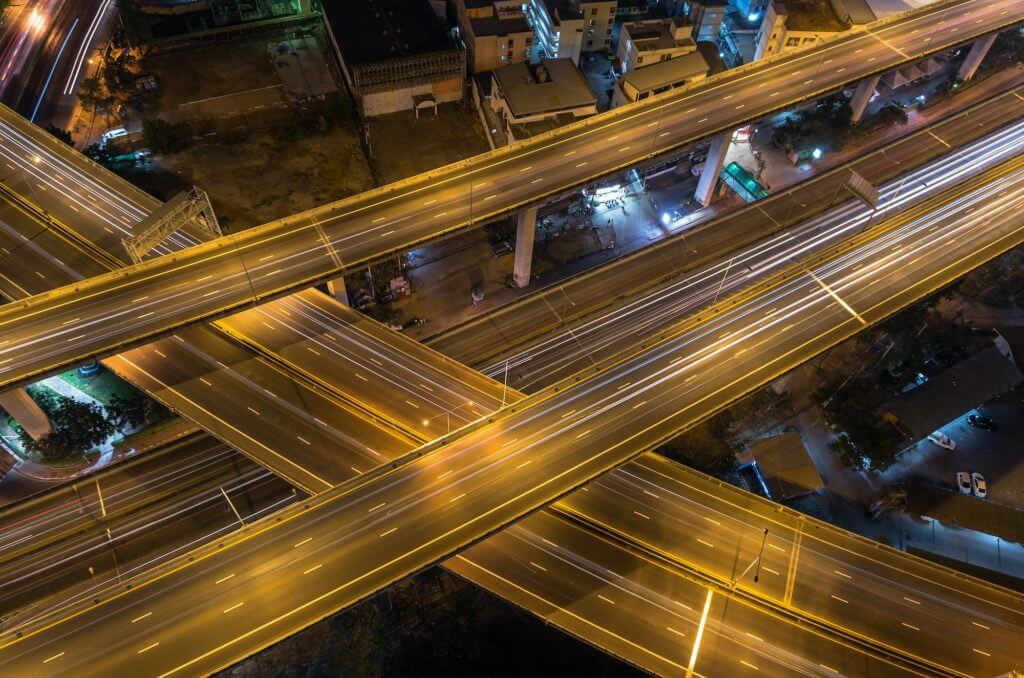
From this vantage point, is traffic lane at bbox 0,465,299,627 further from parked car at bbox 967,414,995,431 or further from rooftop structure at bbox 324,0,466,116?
parked car at bbox 967,414,995,431

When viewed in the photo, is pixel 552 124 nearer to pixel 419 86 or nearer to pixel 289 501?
pixel 419 86

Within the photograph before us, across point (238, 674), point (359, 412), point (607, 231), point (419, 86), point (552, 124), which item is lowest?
point (238, 674)

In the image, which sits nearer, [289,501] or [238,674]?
[238,674]

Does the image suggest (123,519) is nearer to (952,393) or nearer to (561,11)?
(952,393)

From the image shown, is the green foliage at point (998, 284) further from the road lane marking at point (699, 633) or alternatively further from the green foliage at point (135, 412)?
the green foliage at point (135, 412)

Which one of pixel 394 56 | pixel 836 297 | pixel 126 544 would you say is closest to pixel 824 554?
pixel 836 297

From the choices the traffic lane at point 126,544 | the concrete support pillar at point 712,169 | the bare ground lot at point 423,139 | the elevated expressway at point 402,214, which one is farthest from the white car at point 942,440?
the traffic lane at point 126,544

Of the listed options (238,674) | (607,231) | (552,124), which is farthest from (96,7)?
(238,674)
